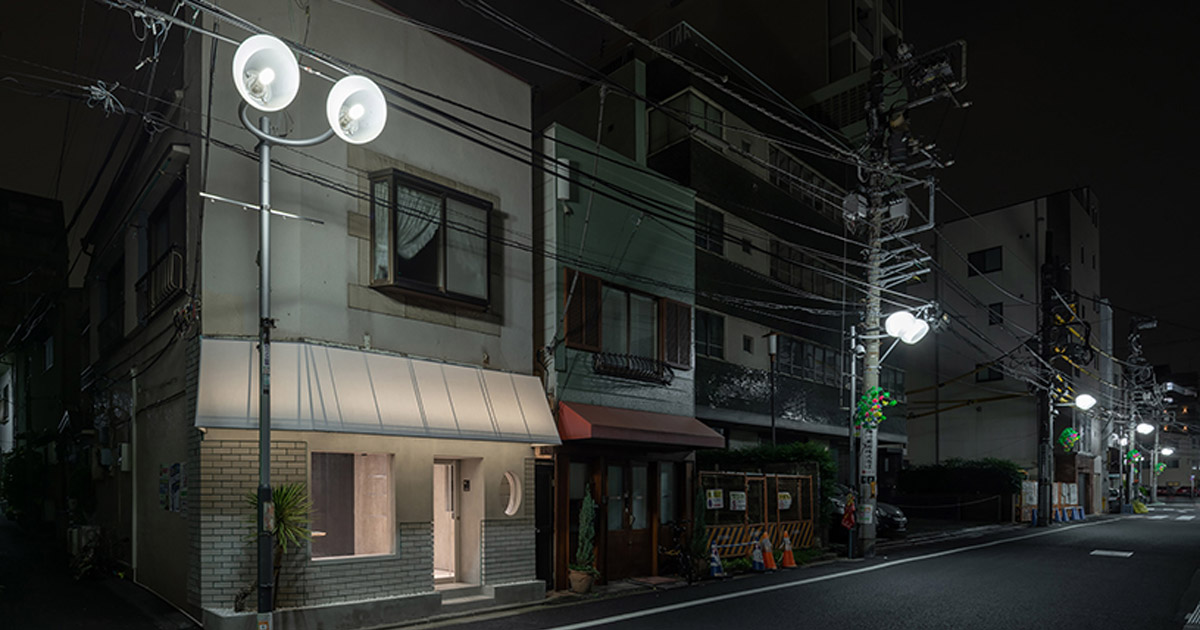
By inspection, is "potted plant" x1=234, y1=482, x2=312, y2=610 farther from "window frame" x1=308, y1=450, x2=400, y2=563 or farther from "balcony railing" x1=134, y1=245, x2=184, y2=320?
"balcony railing" x1=134, y1=245, x2=184, y2=320

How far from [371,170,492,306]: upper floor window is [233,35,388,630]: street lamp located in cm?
322

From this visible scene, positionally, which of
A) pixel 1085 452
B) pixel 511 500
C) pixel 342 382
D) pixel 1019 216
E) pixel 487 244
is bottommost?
pixel 1085 452

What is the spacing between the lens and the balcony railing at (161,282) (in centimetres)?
1173

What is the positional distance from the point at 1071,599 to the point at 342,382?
12766 mm

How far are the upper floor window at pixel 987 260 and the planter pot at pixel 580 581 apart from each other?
42.9 m

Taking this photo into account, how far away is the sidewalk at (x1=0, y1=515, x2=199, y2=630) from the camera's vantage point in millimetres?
10859

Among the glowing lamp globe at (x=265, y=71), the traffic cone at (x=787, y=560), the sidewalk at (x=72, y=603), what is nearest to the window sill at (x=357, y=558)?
the sidewalk at (x=72, y=603)

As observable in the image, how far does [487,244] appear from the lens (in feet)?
46.5

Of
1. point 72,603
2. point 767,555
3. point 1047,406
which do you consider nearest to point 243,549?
point 72,603

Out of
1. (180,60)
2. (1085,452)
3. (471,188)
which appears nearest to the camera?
(180,60)

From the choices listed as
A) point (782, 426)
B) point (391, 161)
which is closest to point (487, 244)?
point (391, 161)

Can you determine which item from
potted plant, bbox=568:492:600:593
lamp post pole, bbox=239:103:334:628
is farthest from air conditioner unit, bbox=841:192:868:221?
lamp post pole, bbox=239:103:334:628

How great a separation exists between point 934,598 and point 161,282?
556 inches

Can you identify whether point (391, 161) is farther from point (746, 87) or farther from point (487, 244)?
point (746, 87)
